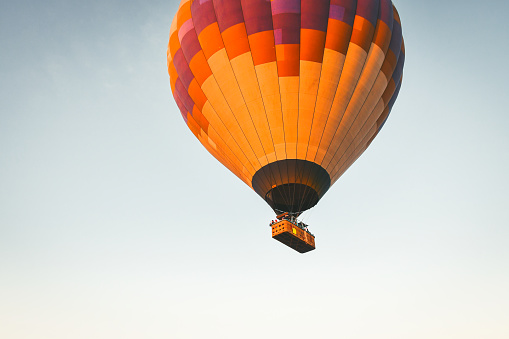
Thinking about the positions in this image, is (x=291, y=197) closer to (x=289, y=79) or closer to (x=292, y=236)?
(x=292, y=236)

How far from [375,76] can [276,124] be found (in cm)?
357

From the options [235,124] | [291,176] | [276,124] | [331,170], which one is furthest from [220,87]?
[331,170]

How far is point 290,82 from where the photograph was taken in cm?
1165

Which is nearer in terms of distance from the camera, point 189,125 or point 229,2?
point 229,2

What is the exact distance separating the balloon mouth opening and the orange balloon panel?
0.10ft

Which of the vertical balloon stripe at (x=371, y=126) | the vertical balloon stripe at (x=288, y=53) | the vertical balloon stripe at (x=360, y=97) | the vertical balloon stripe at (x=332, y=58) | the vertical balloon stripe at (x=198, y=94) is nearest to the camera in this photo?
the vertical balloon stripe at (x=288, y=53)

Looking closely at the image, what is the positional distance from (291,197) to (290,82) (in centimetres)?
340

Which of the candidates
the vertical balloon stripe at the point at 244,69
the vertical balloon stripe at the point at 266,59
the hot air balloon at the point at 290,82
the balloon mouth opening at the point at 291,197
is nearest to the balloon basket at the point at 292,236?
the hot air balloon at the point at 290,82

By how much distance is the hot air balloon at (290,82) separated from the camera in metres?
11.6

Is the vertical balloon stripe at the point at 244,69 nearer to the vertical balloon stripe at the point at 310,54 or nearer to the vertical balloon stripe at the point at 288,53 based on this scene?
the vertical balloon stripe at the point at 288,53

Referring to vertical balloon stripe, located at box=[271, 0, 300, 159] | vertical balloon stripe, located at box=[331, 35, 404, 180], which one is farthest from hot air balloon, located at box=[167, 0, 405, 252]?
vertical balloon stripe, located at box=[331, 35, 404, 180]

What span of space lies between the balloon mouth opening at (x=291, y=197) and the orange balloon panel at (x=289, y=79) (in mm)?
31

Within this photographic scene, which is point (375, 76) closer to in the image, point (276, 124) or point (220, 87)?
point (276, 124)

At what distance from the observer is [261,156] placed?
1200 centimetres
